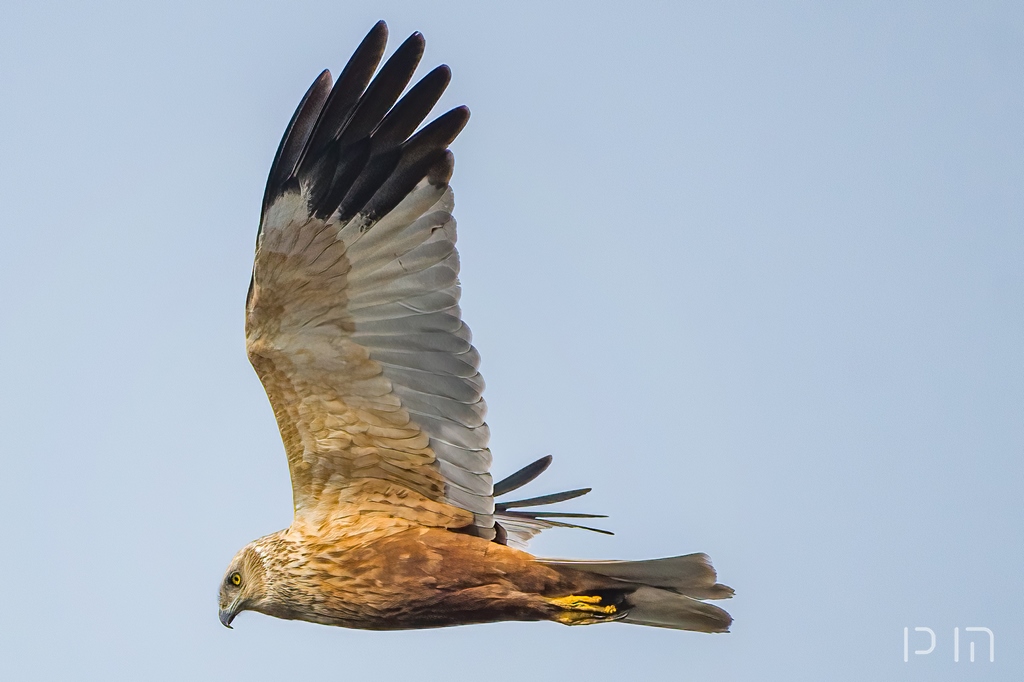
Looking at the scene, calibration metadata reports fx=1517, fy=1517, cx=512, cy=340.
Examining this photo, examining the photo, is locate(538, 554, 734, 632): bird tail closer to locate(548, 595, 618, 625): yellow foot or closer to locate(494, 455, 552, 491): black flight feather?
locate(548, 595, 618, 625): yellow foot

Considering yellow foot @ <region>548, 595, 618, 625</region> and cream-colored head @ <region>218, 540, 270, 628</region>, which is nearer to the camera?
yellow foot @ <region>548, 595, 618, 625</region>

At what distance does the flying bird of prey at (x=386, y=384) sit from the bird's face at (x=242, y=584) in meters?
0.02

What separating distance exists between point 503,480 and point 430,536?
7.93 ft

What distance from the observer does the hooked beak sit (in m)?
9.49

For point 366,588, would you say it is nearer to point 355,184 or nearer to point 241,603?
point 241,603

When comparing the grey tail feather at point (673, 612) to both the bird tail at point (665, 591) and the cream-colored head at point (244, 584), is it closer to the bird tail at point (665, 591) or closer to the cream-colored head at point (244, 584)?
the bird tail at point (665, 591)

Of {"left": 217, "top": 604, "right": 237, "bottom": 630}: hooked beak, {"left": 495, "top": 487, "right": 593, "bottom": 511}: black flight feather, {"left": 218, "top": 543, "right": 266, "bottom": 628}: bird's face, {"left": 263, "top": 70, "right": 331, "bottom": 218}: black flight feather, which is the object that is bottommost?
{"left": 217, "top": 604, "right": 237, "bottom": 630}: hooked beak

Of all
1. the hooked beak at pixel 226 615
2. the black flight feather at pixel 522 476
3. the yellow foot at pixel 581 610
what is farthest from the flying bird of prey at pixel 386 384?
the black flight feather at pixel 522 476

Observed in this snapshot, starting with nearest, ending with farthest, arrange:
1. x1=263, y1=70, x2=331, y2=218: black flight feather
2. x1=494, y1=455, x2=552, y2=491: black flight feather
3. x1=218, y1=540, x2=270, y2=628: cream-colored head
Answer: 1. x1=263, y1=70, x2=331, y2=218: black flight feather
2. x1=218, y1=540, x2=270, y2=628: cream-colored head
3. x1=494, y1=455, x2=552, y2=491: black flight feather

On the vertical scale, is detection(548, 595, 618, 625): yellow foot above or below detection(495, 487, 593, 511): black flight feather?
below

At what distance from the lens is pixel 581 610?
908 cm

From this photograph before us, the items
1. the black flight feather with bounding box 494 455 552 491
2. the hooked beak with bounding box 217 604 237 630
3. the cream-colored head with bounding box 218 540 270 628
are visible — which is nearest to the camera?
the cream-colored head with bounding box 218 540 270 628

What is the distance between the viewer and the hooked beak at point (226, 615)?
374 inches

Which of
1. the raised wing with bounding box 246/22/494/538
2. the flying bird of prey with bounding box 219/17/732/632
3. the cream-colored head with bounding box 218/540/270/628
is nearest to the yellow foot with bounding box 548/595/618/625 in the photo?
the flying bird of prey with bounding box 219/17/732/632
